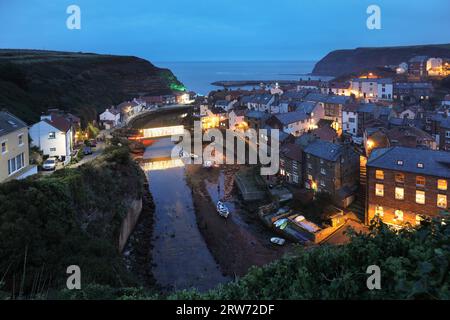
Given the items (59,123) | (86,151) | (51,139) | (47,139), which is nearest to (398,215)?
(86,151)

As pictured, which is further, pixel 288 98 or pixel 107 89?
pixel 107 89

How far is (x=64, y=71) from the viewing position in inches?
2360

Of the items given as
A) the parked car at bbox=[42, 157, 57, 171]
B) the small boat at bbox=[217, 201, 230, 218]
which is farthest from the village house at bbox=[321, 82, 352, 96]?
the parked car at bbox=[42, 157, 57, 171]

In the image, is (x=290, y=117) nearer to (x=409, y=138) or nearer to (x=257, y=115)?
(x=257, y=115)

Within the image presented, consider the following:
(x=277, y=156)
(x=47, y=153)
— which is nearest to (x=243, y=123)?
(x=277, y=156)

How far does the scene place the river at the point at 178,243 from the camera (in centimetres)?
1580

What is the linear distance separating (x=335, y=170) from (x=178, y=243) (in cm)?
936

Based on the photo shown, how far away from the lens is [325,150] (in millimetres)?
22203

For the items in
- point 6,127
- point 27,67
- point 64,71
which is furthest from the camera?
→ point 64,71

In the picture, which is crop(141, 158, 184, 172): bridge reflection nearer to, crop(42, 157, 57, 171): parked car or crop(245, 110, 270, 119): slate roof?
crop(245, 110, 270, 119): slate roof

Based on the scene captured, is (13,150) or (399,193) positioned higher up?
(13,150)

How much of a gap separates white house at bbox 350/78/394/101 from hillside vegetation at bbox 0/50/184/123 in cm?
3469
